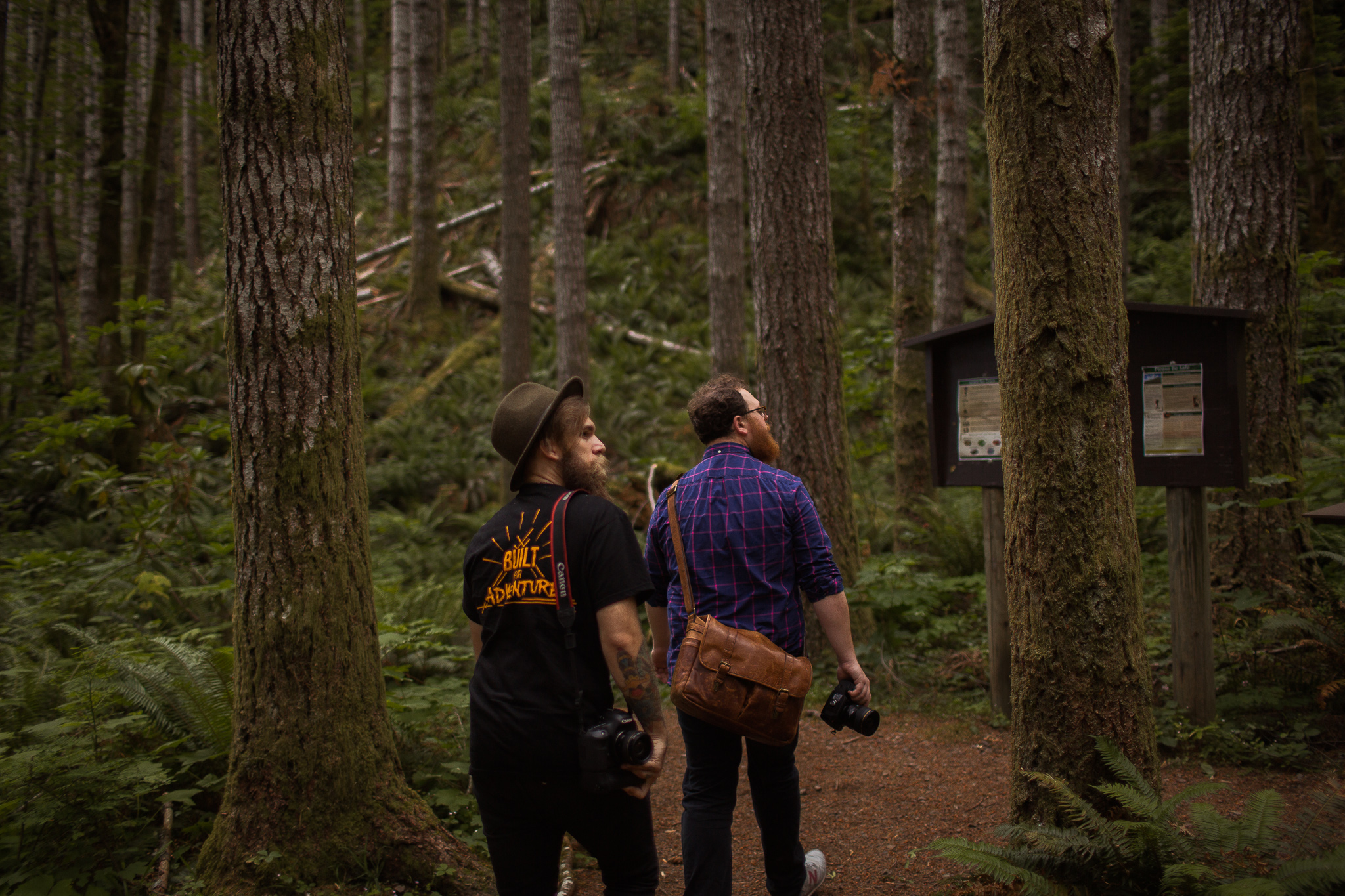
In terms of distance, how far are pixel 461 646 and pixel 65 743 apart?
298cm

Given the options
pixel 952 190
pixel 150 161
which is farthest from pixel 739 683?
pixel 150 161

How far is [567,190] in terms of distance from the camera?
1078cm

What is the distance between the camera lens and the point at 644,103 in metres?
21.1

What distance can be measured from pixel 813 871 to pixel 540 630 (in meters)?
2.08

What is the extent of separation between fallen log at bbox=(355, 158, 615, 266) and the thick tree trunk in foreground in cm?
1648

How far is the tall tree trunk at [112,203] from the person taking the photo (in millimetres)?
9664

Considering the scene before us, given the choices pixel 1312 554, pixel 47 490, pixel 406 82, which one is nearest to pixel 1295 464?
pixel 1312 554

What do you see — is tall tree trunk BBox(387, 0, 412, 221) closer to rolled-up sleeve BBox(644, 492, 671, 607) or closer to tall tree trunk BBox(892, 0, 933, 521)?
tall tree trunk BBox(892, 0, 933, 521)

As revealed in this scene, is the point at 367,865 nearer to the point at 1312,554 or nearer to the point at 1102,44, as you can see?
the point at 1102,44

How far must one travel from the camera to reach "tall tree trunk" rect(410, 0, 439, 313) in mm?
15055

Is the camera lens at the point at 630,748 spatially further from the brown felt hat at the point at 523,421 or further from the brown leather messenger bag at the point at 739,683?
the brown felt hat at the point at 523,421

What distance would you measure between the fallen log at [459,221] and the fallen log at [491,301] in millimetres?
2235

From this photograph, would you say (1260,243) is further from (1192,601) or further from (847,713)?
(847,713)

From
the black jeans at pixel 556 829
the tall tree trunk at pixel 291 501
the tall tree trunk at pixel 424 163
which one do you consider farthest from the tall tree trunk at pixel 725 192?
the black jeans at pixel 556 829
